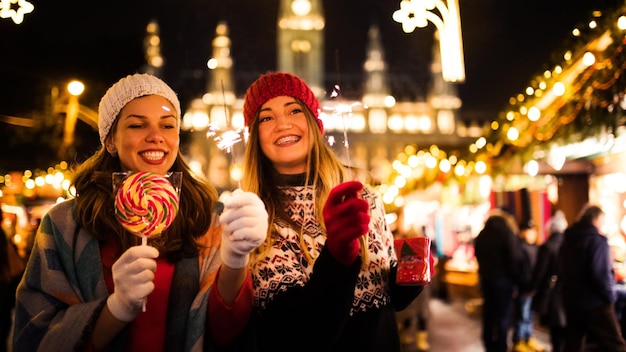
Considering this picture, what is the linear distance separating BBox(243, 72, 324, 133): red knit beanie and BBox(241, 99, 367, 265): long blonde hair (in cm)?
3

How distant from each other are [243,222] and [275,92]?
90 centimetres

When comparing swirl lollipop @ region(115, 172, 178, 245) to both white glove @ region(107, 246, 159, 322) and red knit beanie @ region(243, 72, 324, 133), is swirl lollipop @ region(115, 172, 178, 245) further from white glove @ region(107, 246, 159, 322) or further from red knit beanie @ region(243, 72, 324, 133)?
red knit beanie @ region(243, 72, 324, 133)

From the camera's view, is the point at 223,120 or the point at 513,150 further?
the point at 513,150

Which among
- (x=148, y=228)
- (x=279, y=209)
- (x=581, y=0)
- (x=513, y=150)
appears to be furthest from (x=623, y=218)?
(x=148, y=228)

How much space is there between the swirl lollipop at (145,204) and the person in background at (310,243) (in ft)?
1.40

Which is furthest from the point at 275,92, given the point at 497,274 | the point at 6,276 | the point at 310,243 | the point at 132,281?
the point at 497,274

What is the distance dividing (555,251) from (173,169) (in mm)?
7141

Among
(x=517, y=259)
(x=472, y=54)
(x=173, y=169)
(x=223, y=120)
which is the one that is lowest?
(x=517, y=259)

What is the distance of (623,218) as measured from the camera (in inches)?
331

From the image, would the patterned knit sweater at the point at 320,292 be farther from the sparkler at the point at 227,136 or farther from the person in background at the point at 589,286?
the person in background at the point at 589,286

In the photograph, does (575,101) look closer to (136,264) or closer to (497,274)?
(497,274)

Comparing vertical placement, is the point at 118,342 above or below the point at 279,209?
below

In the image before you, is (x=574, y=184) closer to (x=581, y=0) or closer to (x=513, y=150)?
(x=513, y=150)

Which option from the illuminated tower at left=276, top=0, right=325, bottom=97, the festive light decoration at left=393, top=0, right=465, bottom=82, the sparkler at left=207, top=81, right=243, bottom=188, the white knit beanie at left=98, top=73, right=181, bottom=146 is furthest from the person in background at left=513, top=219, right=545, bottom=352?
the illuminated tower at left=276, top=0, right=325, bottom=97
